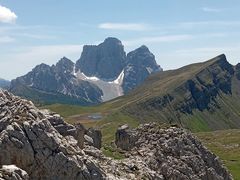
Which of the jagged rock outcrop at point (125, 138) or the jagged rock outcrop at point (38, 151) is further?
the jagged rock outcrop at point (125, 138)

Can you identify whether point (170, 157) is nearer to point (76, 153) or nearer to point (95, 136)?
point (76, 153)

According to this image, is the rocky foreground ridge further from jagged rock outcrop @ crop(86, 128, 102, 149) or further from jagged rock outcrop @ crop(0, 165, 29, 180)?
jagged rock outcrop @ crop(86, 128, 102, 149)

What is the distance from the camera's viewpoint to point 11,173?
55.1 meters

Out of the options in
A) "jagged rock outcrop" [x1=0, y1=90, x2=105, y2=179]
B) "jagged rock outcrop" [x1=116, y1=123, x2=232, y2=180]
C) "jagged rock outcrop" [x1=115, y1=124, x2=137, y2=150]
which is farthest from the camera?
"jagged rock outcrop" [x1=115, y1=124, x2=137, y2=150]

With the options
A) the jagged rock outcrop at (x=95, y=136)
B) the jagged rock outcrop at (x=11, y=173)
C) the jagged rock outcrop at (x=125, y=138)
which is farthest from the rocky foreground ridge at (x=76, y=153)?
the jagged rock outcrop at (x=95, y=136)

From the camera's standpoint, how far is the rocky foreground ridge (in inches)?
2474

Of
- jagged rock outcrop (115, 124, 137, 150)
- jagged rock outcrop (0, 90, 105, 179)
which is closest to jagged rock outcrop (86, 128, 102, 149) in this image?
jagged rock outcrop (115, 124, 137, 150)

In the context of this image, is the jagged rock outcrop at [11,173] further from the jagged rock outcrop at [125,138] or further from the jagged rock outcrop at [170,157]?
Result: the jagged rock outcrop at [125,138]

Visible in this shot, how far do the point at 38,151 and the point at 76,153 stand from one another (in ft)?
19.8

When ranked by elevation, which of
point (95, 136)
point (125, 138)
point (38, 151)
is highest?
point (38, 151)

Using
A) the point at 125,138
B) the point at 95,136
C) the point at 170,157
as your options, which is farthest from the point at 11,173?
the point at 125,138

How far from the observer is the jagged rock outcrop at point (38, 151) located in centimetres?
6238

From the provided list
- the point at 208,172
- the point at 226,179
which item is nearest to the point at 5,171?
the point at 208,172

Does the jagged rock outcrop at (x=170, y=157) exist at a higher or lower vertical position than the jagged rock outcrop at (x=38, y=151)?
lower
